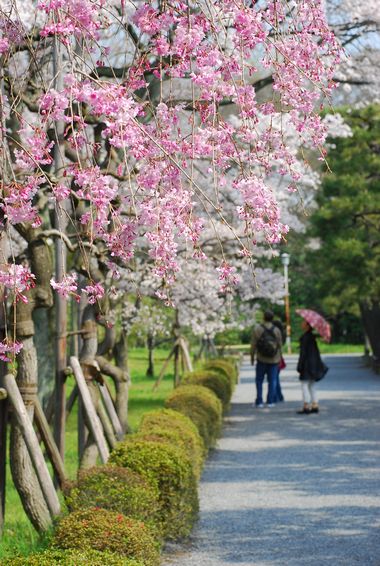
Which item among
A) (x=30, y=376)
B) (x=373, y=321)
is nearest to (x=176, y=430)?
(x=30, y=376)

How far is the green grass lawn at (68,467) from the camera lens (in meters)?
7.00

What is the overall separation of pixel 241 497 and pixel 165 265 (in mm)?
5689

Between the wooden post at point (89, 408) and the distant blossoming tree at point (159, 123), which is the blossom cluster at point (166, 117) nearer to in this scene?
the distant blossoming tree at point (159, 123)

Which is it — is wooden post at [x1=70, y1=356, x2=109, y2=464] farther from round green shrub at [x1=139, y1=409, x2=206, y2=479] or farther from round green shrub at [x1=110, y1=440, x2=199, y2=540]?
round green shrub at [x1=110, y1=440, x2=199, y2=540]

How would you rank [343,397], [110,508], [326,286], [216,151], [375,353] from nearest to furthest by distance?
1. [216,151]
2. [110,508]
3. [343,397]
4. [326,286]
5. [375,353]

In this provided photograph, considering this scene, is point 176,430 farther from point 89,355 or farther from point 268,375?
point 268,375

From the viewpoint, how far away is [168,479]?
23.1 ft

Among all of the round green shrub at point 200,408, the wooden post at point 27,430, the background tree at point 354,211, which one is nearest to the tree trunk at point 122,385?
the round green shrub at point 200,408

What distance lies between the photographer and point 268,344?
60.5 feet

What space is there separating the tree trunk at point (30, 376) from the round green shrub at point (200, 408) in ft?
11.6

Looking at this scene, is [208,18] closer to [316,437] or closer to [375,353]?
[316,437]

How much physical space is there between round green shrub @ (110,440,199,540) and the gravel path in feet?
0.62

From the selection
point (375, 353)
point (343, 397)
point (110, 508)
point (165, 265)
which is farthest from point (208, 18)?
point (375, 353)

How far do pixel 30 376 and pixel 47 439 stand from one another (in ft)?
1.71
